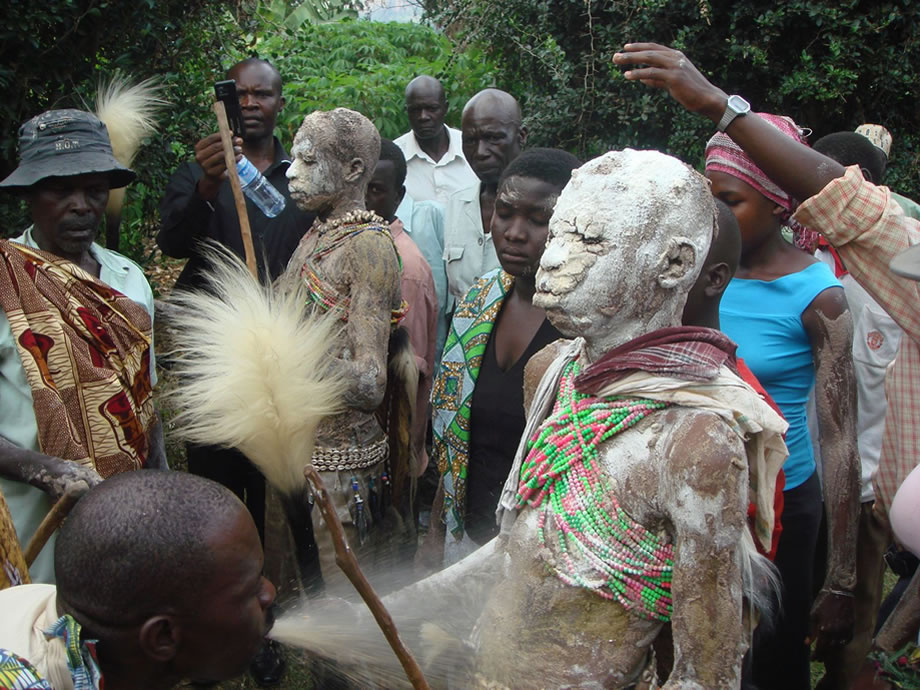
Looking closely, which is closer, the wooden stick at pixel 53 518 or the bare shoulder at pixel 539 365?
the wooden stick at pixel 53 518

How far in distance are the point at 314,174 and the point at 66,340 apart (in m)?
1.20

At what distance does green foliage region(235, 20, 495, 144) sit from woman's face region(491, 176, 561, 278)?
547 cm

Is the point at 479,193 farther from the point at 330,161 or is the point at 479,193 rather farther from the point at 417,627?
the point at 417,627

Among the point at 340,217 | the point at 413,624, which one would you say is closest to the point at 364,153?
the point at 340,217

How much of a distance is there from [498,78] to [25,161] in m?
6.23

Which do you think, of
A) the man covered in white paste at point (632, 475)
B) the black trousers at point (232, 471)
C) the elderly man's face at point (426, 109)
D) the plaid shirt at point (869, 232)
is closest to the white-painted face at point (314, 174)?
the black trousers at point (232, 471)

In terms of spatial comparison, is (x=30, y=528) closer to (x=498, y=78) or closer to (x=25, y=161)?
(x=25, y=161)

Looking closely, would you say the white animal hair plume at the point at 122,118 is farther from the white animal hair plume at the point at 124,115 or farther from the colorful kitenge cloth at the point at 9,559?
the colorful kitenge cloth at the point at 9,559

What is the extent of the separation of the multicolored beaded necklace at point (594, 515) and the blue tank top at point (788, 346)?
4.38 feet

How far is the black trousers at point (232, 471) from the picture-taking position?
4.63 m

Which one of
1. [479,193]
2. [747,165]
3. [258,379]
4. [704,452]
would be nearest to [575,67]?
[479,193]

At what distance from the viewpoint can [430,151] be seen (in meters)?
7.05

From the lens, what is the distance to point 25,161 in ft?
11.4

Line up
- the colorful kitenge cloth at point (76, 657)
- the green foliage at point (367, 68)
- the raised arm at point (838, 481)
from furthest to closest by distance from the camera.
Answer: the green foliage at point (367, 68) → the raised arm at point (838, 481) → the colorful kitenge cloth at point (76, 657)
